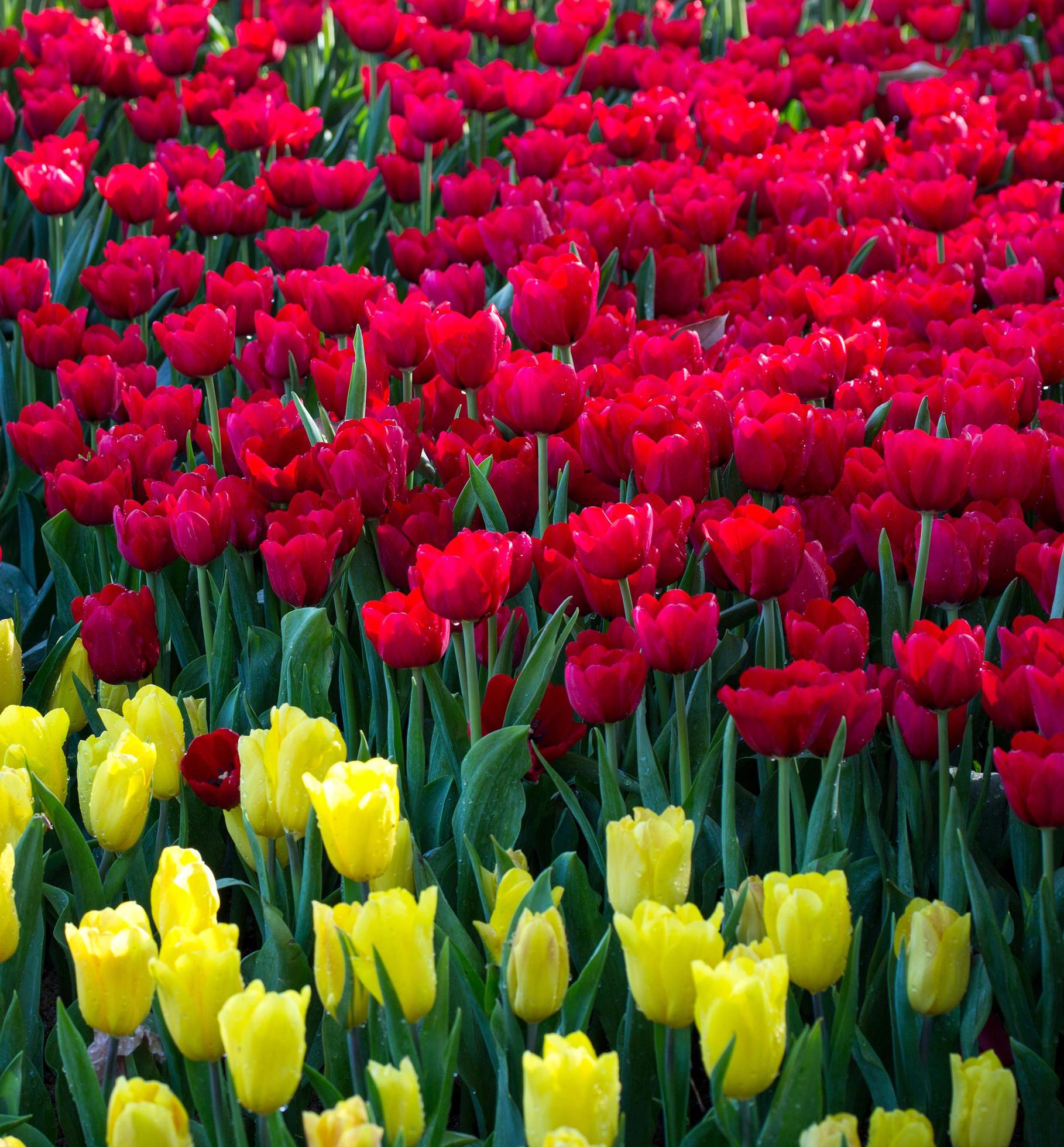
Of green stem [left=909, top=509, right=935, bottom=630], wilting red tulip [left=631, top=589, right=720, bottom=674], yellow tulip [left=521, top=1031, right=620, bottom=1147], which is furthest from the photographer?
green stem [left=909, top=509, right=935, bottom=630]

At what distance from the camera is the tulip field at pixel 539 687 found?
3.21 ft

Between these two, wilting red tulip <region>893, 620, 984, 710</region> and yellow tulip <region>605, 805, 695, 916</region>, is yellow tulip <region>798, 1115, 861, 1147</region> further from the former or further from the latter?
wilting red tulip <region>893, 620, 984, 710</region>

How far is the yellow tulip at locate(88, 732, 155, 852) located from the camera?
1.16m

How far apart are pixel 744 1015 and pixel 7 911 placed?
0.54 meters

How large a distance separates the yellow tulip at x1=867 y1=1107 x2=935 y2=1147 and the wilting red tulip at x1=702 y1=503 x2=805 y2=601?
50cm

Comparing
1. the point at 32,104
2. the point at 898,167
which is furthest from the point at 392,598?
the point at 32,104

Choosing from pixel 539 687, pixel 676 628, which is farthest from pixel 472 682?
pixel 676 628

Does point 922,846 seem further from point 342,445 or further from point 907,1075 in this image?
point 342,445

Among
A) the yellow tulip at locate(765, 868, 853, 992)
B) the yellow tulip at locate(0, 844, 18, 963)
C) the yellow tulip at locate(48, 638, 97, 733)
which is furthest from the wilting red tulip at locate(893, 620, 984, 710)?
the yellow tulip at locate(48, 638, 97, 733)

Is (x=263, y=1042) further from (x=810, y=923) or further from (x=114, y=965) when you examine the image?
(x=810, y=923)

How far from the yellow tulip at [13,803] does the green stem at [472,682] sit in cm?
39

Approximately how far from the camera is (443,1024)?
105 centimetres

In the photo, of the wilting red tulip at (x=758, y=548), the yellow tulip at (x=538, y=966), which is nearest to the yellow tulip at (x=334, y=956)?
the yellow tulip at (x=538, y=966)

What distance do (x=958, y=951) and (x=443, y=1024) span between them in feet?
1.24
